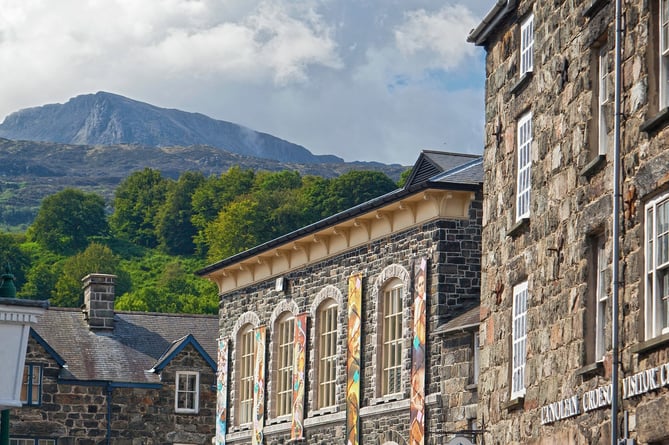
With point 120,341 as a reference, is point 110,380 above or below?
below

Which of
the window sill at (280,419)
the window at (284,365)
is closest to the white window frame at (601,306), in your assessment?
the window sill at (280,419)

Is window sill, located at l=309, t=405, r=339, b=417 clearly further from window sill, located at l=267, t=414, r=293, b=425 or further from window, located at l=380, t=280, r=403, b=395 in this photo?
window, located at l=380, t=280, r=403, b=395

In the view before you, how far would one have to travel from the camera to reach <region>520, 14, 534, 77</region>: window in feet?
74.0

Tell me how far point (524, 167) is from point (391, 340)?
1079 centimetres

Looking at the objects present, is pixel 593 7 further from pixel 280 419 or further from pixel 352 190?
pixel 352 190

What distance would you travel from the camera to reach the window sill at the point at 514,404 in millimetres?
21827

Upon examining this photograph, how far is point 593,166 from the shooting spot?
18984 mm

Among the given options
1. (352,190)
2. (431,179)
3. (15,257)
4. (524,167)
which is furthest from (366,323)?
(15,257)

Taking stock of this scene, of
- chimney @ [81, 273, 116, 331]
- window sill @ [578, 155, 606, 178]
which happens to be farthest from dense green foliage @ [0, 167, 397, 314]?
window sill @ [578, 155, 606, 178]

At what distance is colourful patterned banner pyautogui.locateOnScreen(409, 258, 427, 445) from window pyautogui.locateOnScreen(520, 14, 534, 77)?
8.79 meters

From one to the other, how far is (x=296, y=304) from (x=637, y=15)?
67.4ft

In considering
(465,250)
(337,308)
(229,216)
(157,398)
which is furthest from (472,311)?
(229,216)

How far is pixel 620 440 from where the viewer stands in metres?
17.5

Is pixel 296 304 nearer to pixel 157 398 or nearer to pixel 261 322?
pixel 261 322
